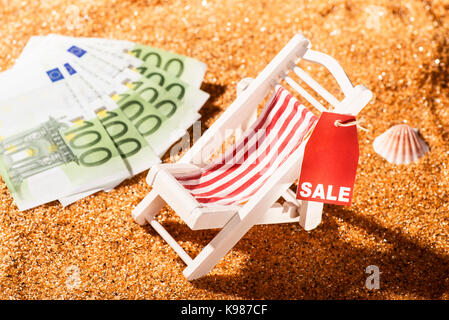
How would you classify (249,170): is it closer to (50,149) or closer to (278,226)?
(278,226)

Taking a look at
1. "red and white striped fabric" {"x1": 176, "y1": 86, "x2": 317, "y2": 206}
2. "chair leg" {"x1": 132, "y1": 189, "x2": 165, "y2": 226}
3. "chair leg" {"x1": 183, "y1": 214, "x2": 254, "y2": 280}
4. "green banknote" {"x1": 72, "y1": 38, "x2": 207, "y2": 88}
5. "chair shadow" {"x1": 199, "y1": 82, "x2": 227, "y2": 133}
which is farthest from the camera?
"green banknote" {"x1": 72, "y1": 38, "x2": 207, "y2": 88}

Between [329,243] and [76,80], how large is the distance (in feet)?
5.05

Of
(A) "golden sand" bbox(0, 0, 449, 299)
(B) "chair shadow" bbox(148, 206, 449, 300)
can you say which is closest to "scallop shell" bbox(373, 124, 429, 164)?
(A) "golden sand" bbox(0, 0, 449, 299)

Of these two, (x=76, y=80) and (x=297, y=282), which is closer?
(x=297, y=282)

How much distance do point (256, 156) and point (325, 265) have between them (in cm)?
54

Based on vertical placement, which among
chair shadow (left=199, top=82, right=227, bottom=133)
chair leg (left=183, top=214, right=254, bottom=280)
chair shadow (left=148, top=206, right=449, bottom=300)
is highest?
chair shadow (left=199, top=82, right=227, bottom=133)

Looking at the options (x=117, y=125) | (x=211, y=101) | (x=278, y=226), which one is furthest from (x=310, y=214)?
(x=117, y=125)

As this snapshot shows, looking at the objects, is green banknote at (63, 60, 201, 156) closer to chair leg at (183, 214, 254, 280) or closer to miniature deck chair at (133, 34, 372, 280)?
miniature deck chair at (133, 34, 372, 280)

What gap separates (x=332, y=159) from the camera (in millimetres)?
1894

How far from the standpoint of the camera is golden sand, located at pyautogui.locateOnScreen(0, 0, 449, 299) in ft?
7.17

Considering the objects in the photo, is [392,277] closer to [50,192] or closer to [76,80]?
[50,192]

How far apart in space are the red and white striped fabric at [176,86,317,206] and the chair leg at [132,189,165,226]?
0.18 m

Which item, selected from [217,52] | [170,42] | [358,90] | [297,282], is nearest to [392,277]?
[297,282]

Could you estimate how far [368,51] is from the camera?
3.03 metres
